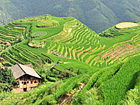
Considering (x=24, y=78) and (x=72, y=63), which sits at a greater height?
(x=72, y=63)

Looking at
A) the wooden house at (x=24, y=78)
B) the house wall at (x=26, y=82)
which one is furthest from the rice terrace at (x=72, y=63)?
the wooden house at (x=24, y=78)

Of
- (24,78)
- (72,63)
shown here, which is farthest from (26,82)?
(72,63)

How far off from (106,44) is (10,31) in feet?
186

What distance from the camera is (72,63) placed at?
163 ft

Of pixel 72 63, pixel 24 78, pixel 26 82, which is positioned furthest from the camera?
pixel 72 63

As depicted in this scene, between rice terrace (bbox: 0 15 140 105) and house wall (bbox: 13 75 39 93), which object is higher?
rice terrace (bbox: 0 15 140 105)

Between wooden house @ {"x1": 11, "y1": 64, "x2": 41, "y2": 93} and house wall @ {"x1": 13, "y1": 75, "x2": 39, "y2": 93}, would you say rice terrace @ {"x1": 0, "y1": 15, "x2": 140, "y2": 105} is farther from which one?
wooden house @ {"x1": 11, "y1": 64, "x2": 41, "y2": 93}

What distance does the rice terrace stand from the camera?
11.5 meters

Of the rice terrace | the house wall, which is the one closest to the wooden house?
the house wall

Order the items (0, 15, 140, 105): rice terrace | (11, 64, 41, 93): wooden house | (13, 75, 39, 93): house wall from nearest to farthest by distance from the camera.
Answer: (0, 15, 140, 105): rice terrace → (11, 64, 41, 93): wooden house → (13, 75, 39, 93): house wall

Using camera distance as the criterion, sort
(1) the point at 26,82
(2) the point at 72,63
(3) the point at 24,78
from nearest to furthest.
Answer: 1. (3) the point at 24,78
2. (1) the point at 26,82
3. (2) the point at 72,63

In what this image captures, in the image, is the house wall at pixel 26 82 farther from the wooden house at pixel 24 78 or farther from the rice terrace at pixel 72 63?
the rice terrace at pixel 72 63

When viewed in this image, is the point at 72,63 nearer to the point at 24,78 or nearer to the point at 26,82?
the point at 26,82

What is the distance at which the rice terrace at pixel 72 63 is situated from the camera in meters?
11.5
